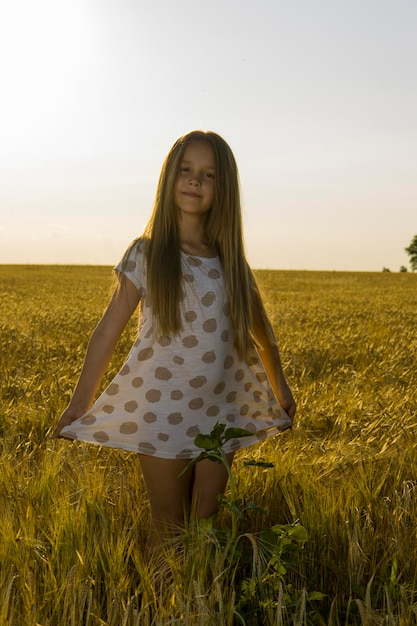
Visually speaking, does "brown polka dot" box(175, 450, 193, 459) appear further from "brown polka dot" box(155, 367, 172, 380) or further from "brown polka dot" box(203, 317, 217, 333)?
"brown polka dot" box(203, 317, 217, 333)

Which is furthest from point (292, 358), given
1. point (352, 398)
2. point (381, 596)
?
point (381, 596)

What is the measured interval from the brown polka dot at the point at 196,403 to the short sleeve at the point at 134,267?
0.42 meters

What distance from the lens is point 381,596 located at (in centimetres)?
206

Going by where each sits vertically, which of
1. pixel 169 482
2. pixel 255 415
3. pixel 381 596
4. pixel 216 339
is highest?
pixel 216 339

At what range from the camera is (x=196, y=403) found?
8.14ft

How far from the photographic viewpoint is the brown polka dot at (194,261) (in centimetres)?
257

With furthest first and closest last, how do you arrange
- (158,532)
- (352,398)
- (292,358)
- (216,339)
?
(292,358) < (352,398) < (216,339) < (158,532)

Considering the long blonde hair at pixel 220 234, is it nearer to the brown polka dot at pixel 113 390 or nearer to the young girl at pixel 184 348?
the young girl at pixel 184 348

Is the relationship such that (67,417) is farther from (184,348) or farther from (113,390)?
(184,348)

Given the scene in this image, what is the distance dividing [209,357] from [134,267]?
16.2 inches

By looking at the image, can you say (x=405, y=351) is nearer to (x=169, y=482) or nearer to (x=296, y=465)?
(x=296, y=465)

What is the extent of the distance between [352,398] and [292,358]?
6.02 ft

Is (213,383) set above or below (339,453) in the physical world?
above

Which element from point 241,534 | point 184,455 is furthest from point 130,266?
point 241,534
